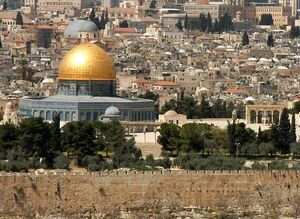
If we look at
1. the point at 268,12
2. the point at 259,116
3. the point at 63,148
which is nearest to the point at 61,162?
the point at 63,148

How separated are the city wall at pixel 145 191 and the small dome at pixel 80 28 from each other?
6213cm

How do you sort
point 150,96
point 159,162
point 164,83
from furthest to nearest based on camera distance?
point 164,83
point 150,96
point 159,162

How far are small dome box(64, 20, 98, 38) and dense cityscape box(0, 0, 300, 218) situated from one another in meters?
0.12

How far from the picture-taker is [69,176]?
50312 mm

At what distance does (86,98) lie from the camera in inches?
2803

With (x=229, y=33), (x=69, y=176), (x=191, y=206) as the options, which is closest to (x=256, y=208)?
(x=191, y=206)

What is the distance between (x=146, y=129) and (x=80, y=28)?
47.6m

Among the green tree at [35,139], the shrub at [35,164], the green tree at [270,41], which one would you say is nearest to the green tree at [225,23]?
the green tree at [270,41]

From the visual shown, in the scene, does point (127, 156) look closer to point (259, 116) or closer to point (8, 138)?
point (8, 138)

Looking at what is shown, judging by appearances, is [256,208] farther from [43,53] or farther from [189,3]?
[189,3]

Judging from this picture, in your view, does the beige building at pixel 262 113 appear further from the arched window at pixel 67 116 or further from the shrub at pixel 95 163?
the shrub at pixel 95 163

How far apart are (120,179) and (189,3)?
408ft

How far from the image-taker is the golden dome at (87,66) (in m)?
71.3

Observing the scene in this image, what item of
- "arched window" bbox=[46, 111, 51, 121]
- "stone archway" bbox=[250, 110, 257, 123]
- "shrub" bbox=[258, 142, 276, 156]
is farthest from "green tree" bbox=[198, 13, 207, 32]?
"shrub" bbox=[258, 142, 276, 156]
